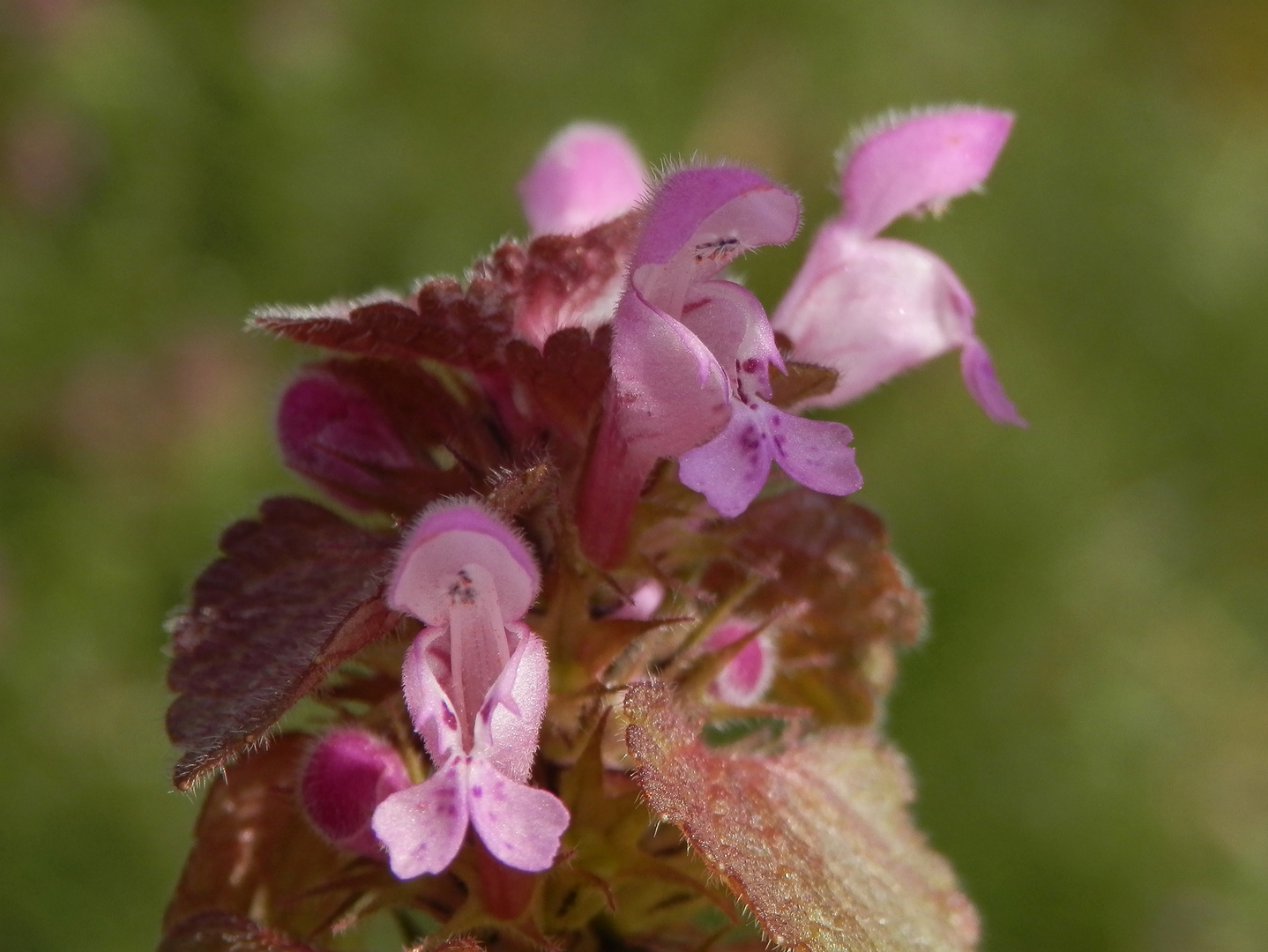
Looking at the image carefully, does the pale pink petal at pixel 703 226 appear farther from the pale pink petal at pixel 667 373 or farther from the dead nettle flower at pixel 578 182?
the dead nettle flower at pixel 578 182

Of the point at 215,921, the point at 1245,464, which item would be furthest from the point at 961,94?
the point at 215,921

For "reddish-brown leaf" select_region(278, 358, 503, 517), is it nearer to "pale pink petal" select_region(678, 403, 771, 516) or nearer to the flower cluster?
the flower cluster

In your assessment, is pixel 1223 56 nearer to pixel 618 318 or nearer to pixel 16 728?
pixel 16 728

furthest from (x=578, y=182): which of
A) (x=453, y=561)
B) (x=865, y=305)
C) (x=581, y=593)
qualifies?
(x=453, y=561)

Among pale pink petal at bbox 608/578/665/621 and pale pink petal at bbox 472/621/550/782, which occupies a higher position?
pale pink petal at bbox 472/621/550/782

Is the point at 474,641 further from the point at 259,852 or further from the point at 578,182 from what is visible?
the point at 578,182

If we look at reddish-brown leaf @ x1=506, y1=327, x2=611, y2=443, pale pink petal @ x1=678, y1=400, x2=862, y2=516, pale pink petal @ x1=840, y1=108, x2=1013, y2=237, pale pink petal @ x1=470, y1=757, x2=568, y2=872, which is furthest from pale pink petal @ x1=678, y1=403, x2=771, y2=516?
pale pink petal @ x1=840, y1=108, x2=1013, y2=237

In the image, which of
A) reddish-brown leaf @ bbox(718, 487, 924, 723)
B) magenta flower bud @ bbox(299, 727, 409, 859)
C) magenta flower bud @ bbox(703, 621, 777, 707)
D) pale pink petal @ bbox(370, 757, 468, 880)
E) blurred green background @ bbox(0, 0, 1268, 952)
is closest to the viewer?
pale pink petal @ bbox(370, 757, 468, 880)
